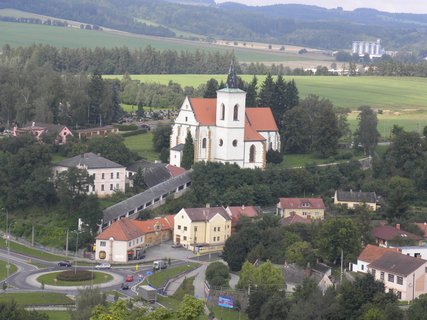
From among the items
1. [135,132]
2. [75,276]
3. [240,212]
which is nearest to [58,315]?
[75,276]

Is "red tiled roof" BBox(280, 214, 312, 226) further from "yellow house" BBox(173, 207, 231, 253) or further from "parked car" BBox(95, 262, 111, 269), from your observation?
"parked car" BBox(95, 262, 111, 269)

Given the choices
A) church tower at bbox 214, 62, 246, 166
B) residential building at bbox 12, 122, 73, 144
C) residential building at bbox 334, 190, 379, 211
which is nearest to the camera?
residential building at bbox 334, 190, 379, 211

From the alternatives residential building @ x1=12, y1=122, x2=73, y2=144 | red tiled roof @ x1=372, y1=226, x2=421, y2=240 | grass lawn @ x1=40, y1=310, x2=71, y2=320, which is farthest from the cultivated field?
grass lawn @ x1=40, y1=310, x2=71, y2=320

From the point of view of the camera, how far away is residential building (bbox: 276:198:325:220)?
61000 mm

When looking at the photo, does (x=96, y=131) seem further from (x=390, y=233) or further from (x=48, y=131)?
(x=390, y=233)

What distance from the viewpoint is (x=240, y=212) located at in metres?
60.8

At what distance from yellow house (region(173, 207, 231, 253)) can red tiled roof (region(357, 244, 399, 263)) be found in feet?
32.2

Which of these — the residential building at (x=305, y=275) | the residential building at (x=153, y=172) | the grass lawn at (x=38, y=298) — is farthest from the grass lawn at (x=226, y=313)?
the residential building at (x=153, y=172)

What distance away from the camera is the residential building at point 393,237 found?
177ft

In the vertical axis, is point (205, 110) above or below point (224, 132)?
above

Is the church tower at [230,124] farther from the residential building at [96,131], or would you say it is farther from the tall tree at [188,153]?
the residential building at [96,131]

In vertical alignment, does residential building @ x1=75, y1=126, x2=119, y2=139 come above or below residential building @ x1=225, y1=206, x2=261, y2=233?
above

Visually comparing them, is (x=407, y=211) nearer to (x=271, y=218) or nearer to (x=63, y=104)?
(x=271, y=218)

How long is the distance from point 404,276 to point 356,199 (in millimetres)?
15106
